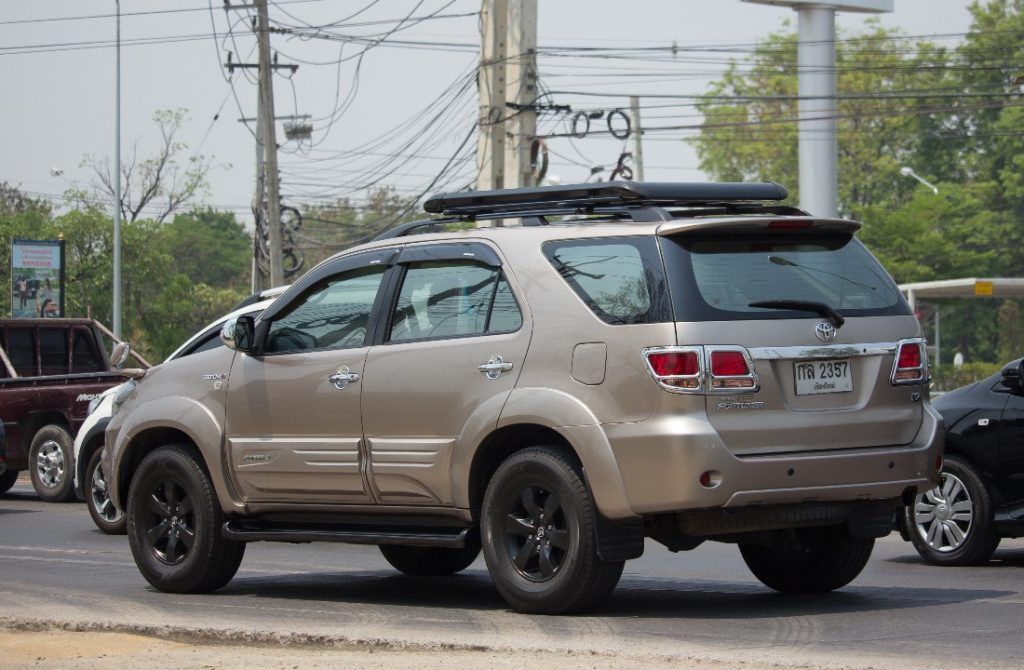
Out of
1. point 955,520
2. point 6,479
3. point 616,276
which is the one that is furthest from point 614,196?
point 6,479

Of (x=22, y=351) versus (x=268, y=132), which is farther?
(x=268, y=132)

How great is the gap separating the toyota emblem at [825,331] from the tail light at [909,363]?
1.42 feet

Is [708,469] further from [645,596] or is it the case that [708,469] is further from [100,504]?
[100,504]

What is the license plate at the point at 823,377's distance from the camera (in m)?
8.18

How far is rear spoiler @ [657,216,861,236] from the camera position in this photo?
8220mm

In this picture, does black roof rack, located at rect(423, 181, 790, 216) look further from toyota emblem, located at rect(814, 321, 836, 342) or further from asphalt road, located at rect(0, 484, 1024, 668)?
asphalt road, located at rect(0, 484, 1024, 668)

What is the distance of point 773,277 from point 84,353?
1504 centimetres

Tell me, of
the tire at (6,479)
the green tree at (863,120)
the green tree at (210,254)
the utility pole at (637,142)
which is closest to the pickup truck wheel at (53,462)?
the tire at (6,479)

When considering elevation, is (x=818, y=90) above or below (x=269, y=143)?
above

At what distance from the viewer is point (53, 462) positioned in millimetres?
19266

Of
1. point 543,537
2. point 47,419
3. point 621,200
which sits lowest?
point 543,537

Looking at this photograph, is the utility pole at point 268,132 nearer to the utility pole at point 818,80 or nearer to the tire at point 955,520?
the utility pole at point 818,80

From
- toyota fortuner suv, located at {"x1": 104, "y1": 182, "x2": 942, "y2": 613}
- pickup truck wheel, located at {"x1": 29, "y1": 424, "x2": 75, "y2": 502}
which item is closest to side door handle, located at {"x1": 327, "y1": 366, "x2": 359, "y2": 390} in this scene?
toyota fortuner suv, located at {"x1": 104, "y1": 182, "x2": 942, "y2": 613}

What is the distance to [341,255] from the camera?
9727mm
